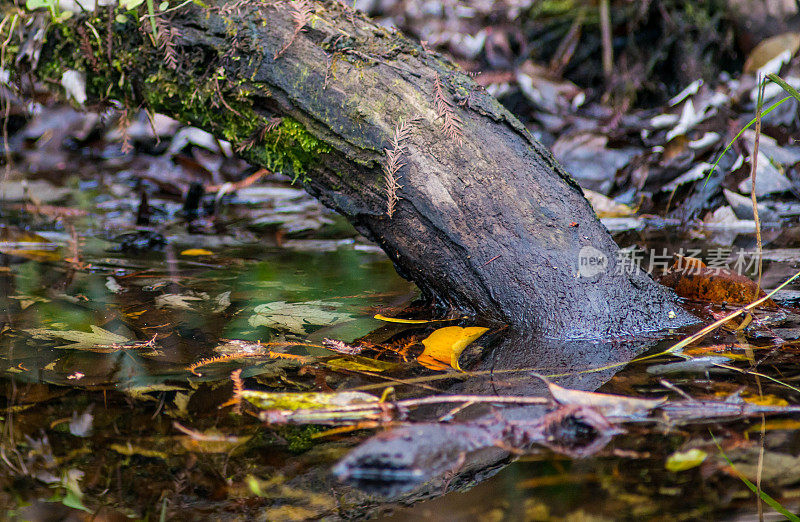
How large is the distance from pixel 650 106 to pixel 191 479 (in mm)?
4783

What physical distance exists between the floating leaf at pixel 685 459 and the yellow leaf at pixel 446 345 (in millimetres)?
554

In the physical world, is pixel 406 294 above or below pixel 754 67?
below

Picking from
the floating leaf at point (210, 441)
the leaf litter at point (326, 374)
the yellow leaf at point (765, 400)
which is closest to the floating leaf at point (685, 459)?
→ the leaf litter at point (326, 374)

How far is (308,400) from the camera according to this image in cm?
128

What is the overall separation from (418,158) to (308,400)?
2.56ft

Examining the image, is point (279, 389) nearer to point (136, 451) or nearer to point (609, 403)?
→ point (136, 451)

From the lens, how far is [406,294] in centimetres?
217

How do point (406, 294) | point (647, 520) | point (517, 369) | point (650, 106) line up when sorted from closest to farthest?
point (647, 520) → point (517, 369) → point (406, 294) → point (650, 106)

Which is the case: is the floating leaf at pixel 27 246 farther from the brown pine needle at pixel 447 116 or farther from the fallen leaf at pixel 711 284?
the fallen leaf at pixel 711 284

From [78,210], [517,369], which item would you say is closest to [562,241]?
[517,369]

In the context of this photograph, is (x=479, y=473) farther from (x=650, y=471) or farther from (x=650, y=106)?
(x=650, y=106)

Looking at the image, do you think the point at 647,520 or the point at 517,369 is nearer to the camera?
the point at 647,520

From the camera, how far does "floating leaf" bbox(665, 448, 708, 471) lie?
105 cm

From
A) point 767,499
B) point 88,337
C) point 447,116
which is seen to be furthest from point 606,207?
point 88,337
